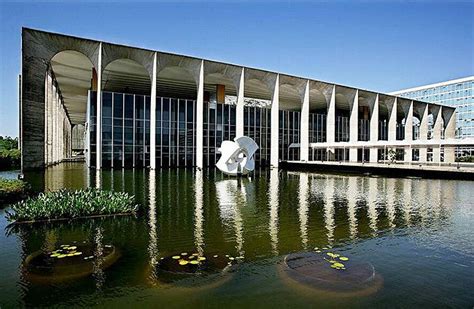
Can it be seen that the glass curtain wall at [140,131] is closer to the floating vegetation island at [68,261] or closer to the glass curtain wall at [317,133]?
the glass curtain wall at [317,133]

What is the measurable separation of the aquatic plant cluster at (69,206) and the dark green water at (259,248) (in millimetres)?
600

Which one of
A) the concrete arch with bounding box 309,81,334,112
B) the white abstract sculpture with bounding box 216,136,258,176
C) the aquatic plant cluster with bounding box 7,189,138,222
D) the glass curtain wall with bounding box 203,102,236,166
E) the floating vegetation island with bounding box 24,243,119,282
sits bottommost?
the floating vegetation island with bounding box 24,243,119,282

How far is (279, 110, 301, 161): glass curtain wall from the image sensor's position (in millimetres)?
51344

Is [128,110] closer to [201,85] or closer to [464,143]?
[201,85]

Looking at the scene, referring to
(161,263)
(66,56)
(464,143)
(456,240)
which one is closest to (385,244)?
(456,240)

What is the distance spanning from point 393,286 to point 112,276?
5.02 meters

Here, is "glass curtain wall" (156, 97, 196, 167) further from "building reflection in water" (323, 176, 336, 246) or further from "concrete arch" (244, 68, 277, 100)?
"building reflection in water" (323, 176, 336, 246)

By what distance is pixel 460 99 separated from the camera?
78.4 metres

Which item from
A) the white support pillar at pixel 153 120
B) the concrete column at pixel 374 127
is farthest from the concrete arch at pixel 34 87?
the concrete column at pixel 374 127

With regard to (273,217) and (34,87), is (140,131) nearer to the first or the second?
(34,87)

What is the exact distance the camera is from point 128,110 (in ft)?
129

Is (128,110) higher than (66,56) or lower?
lower

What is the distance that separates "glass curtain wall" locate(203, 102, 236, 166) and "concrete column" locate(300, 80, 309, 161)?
1011 centimetres

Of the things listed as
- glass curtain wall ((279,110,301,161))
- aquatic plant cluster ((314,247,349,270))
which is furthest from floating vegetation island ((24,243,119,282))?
glass curtain wall ((279,110,301,161))
